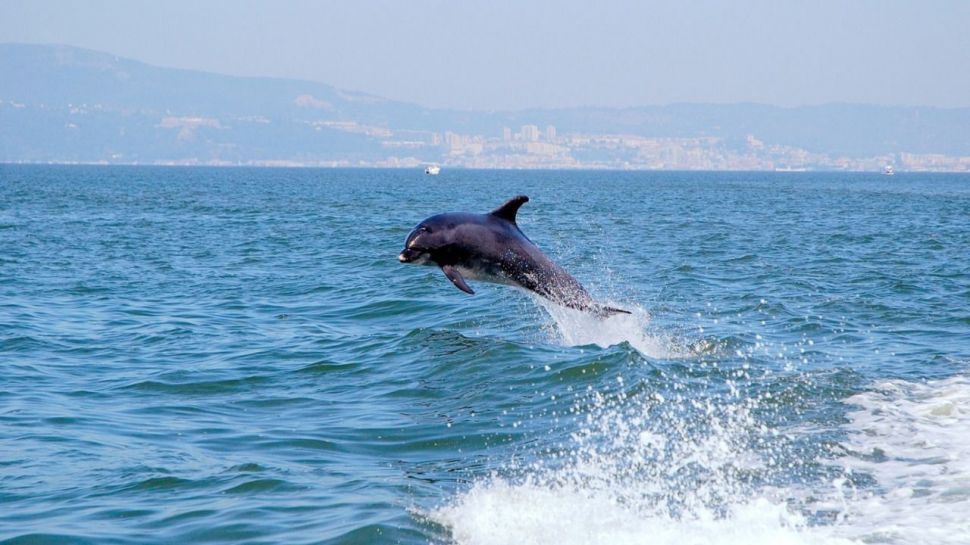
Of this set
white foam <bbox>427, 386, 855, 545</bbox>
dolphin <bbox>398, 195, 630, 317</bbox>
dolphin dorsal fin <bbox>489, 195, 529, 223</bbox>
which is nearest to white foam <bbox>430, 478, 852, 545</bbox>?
white foam <bbox>427, 386, 855, 545</bbox>

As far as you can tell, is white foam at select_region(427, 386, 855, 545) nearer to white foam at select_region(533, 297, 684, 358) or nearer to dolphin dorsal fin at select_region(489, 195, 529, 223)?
dolphin dorsal fin at select_region(489, 195, 529, 223)

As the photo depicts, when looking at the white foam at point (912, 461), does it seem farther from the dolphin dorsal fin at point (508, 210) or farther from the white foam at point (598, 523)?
the dolphin dorsal fin at point (508, 210)

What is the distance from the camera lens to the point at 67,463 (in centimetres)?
1173

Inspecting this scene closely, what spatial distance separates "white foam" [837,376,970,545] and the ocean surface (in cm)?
4

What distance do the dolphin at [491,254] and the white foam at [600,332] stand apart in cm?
228

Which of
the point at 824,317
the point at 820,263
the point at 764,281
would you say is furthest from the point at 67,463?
the point at 820,263

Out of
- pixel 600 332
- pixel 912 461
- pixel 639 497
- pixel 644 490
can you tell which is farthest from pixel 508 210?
pixel 912 461

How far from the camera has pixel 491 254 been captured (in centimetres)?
1517

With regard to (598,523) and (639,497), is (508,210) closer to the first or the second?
(639,497)

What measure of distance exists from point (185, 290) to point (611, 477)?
59.9ft

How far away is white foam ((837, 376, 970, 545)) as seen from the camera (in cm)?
924

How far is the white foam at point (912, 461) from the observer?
A: 9.24 m

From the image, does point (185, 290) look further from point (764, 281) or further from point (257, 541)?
point (257, 541)

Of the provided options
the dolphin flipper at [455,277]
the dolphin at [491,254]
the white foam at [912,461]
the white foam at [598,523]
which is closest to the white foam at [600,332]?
the dolphin at [491,254]
